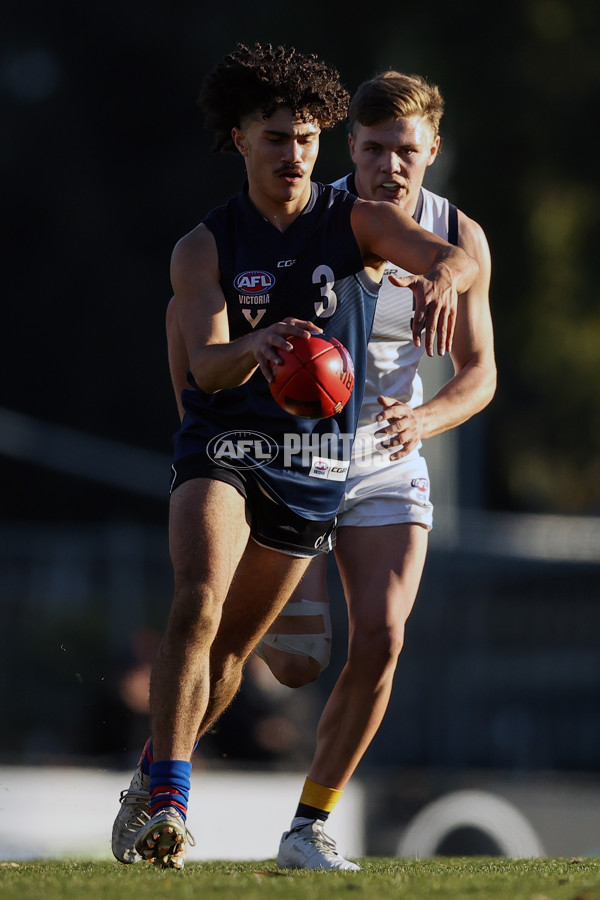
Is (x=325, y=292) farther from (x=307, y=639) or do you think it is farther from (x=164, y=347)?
(x=164, y=347)

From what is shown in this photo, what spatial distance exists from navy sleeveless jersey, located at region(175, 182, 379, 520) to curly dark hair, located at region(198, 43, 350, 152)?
32 cm

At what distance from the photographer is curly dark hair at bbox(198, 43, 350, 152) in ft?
16.3

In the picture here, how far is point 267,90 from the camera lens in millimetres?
4996

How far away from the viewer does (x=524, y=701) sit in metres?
12.3

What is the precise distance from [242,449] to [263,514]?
22 centimetres

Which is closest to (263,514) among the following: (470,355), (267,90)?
(470,355)

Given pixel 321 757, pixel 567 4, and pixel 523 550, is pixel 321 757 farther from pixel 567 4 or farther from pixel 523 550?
pixel 567 4

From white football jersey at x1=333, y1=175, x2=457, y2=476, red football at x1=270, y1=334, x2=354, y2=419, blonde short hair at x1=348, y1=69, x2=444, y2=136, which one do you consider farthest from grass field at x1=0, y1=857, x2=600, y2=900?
blonde short hair at x1=348, y1=69, x2=444, y2=136

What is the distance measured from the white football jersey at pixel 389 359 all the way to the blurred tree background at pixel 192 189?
1078cm

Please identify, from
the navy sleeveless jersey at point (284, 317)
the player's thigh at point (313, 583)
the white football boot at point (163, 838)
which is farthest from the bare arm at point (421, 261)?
the white football boot at point (163, 838)

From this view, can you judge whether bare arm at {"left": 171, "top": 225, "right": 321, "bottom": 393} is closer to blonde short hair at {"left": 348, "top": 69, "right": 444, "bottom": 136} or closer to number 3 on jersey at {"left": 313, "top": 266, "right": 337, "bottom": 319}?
number 3 on jersey at {"left": 313, "top": 266, "right": 337, "bottom": 319}

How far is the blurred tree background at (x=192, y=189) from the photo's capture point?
17.1m

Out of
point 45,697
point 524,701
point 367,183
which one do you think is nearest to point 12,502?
point 45,697

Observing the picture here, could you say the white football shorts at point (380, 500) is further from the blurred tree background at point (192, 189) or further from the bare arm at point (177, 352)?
the blurred tree background at point (192, 189)
